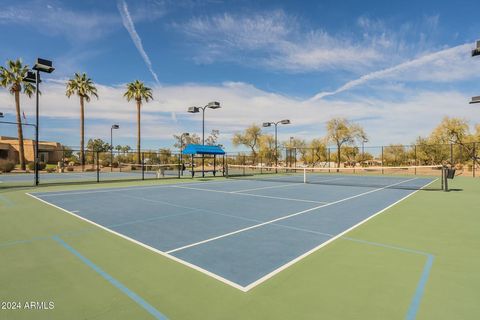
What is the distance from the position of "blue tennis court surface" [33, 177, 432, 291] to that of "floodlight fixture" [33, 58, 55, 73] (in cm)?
922

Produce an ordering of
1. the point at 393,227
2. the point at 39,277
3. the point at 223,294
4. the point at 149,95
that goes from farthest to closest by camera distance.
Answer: the point at 149,95
the point at 393,227
the point at 39,277
the point at 223,294

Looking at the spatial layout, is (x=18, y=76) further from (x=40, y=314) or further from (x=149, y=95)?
(x=40, y=314)

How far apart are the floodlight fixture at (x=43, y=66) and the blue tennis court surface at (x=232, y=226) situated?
9221 mm

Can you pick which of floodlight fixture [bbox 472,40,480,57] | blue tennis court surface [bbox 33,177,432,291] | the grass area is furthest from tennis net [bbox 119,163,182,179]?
floodlight fixture [bbox 472,40,480,57]

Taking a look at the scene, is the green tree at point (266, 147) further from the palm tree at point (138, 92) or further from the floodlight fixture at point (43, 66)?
the floodlight fixture at point (43, 66)

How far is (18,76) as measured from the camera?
129 ft

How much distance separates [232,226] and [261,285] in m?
3.41

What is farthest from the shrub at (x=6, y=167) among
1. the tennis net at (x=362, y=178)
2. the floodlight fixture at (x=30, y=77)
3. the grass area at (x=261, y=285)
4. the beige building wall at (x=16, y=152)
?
the grass area at (x=261, y=285)

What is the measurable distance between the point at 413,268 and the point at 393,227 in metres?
3.02

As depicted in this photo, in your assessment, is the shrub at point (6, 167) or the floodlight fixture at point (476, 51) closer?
the floodlight fixture at point (476, 51)

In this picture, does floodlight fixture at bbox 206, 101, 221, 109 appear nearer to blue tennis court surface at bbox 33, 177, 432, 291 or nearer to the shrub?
blue tennis court surface at bbox 33, 177, 432, 291

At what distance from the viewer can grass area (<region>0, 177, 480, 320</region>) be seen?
3277 mm

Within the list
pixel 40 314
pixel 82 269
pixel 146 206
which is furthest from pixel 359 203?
pixel 40 314

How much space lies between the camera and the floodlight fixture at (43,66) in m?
15.7
